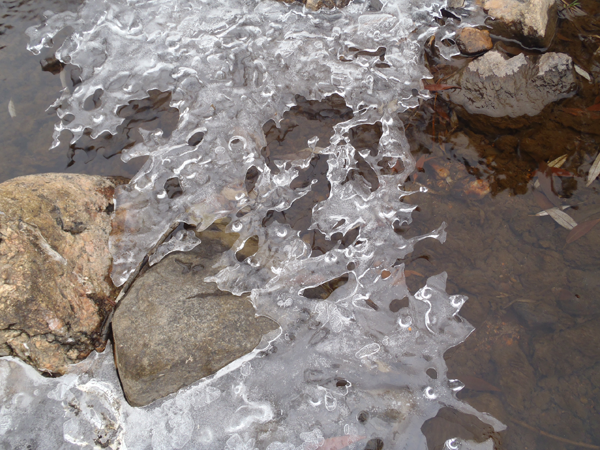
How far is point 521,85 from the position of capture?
2842mm

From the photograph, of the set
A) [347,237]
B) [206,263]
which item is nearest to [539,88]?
[347,237]

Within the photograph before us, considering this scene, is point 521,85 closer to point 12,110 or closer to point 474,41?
point 474,41

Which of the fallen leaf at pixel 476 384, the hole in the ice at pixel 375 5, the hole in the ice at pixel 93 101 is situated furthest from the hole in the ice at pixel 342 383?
the hole in the ice at pixel 375 5

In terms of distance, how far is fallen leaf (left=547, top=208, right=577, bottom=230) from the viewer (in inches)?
105

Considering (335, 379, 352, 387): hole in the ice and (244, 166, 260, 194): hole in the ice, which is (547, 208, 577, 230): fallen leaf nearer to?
(335, 379, 352, 387): hole in the ice

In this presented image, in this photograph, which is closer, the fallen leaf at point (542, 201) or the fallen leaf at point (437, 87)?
the fallen leaf at point (542, 201)

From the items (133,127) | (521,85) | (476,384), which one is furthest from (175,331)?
(521,85)

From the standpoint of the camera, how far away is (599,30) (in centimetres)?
309

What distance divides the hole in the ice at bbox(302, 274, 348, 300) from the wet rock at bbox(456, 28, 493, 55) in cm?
219

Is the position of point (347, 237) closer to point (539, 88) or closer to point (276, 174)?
point (276, 174)

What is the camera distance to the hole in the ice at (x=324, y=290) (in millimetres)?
2738

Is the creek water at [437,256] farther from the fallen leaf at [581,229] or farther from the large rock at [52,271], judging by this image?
the large rock at [52,271]

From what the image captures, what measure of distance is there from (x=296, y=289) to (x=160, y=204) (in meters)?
1.21

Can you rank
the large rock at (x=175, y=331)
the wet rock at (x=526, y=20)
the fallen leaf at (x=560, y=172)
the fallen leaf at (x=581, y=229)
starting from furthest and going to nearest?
1. the wet rock at (x=526, y=20)
2. the fallen leaf at (x=560, y=172)
3. the fallen leaf at (x=581, y=229)
4. the large rock at (x=175, y=331)
